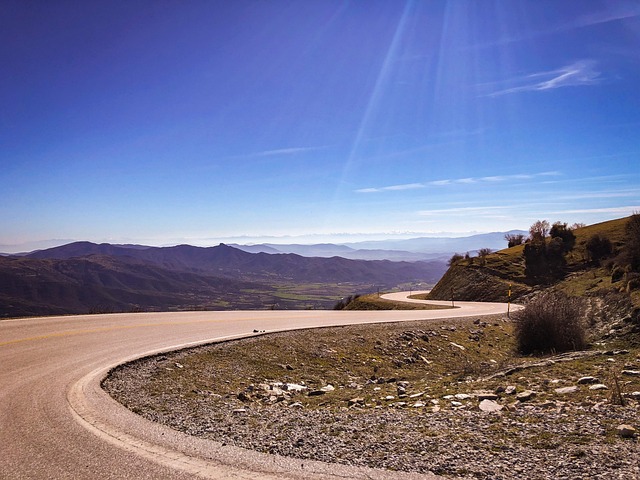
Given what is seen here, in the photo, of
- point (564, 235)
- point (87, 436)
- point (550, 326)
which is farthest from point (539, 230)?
point (87, 436)

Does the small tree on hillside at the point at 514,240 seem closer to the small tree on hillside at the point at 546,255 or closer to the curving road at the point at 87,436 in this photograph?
the small tree on hillside at the point at 546,255

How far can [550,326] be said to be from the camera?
13797 mm

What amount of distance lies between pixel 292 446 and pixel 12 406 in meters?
5.16

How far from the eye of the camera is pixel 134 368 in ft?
34.0

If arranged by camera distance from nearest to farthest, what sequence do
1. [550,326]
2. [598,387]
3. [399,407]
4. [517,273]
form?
[598,387], [399,407], [550,326], [517,273]

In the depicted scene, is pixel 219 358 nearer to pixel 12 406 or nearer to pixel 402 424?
pixel 12 406

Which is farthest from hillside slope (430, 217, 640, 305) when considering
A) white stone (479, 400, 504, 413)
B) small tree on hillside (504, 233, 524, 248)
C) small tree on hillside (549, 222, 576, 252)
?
white stone (479, 400, 504, 413)

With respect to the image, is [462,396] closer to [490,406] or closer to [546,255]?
[490,406]

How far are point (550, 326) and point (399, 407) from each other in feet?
28.6

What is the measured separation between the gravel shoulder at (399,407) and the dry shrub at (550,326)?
1155 mm

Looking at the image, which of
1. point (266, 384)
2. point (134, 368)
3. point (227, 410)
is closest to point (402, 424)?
point (227, 410)

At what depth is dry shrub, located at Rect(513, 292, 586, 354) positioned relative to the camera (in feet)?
44.0

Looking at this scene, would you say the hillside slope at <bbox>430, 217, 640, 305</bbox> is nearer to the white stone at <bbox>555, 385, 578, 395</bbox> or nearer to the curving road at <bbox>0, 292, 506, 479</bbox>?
the white stone at <bbox>555, 385, 578, 395</bbox>

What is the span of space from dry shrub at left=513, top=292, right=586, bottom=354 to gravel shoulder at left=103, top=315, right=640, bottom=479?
45.5 inches
